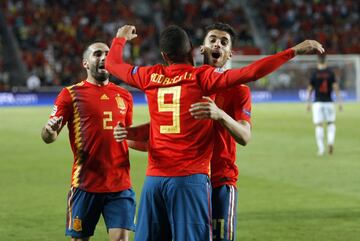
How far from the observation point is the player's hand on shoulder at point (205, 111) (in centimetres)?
520

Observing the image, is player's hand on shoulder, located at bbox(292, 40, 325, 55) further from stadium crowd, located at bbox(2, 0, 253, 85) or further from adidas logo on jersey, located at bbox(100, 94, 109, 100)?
stadium crowd, located at bbox(2, 0, 253, 85)

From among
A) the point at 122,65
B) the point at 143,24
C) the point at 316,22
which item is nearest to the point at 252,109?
the point at 143,24

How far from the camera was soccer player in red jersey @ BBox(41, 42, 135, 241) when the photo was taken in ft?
22.7

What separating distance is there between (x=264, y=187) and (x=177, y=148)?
26.0 feet

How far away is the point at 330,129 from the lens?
18.2 m

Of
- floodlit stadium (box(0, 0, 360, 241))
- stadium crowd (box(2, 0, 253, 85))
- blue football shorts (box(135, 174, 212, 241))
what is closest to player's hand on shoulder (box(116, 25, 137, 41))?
blue football shorts (box(135, 174, 212, 241))

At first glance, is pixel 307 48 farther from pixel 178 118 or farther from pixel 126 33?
pixel 126 33

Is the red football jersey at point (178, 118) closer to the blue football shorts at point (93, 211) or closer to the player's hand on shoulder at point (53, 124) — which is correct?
the player's hand on shoulder at point (53, 124)

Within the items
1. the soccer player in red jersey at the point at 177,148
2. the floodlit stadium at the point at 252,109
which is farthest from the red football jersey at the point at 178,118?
the floodlit stadium at the point at 252,109

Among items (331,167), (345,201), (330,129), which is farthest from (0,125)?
(345,201)

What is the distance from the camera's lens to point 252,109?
33.9 m

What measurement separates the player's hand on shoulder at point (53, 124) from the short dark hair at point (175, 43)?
4.81 ft

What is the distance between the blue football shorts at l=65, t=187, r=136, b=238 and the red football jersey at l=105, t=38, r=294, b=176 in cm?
138

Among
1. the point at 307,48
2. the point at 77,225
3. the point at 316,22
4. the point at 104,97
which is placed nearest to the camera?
the point at 307,48
